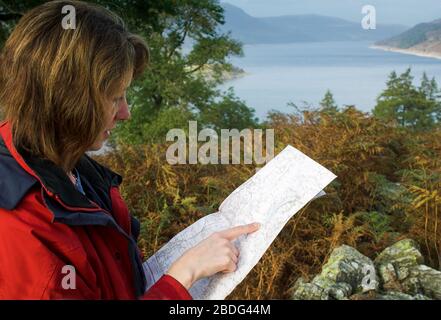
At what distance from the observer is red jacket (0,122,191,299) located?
100 centimetres

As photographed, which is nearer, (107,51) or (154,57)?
(107,51)

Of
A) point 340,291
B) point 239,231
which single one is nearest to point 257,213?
point 239,231

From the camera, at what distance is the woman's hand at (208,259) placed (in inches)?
47.2

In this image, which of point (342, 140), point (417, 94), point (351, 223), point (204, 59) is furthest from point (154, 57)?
point (351, 223)

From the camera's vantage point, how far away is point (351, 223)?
334cm

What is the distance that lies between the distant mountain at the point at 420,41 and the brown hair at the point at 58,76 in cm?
626

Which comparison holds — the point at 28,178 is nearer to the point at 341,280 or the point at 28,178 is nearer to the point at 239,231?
the point at 239,231

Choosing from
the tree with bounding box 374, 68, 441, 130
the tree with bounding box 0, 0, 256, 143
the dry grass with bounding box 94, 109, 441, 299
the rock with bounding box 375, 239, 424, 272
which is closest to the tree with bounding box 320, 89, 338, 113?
the dry grass with bounding box 94, 109, 441, 299

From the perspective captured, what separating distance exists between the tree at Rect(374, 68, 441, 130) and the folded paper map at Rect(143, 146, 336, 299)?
18.7ft

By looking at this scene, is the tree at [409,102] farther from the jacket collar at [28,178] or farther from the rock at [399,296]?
the jacket collar at [28,178]

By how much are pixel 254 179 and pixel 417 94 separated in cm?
644

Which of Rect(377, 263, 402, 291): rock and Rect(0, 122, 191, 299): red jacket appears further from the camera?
Rect(377, 263, 402, 291): rock

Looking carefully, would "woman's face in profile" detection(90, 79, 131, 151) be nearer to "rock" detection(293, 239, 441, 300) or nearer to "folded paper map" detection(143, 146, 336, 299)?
"folded paper map" detection(143, 146, 336, 299)
